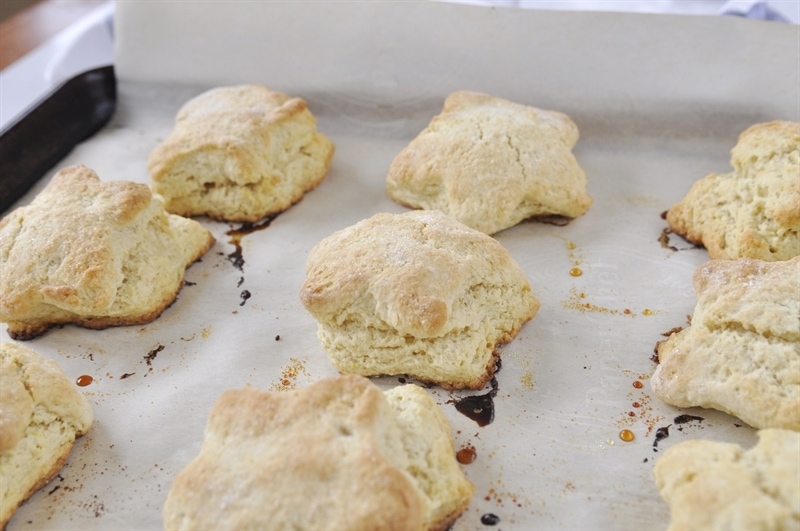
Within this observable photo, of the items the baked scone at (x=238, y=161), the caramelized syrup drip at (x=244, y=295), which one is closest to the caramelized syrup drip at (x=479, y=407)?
the caramelized syrup drip at (x=244, y=295)

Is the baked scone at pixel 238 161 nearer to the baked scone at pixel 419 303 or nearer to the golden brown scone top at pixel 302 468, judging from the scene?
the baked scone at pixel 419 303

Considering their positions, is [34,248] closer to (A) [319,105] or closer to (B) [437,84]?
(A) [319,105]

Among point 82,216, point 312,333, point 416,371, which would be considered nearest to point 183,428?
point 312,333

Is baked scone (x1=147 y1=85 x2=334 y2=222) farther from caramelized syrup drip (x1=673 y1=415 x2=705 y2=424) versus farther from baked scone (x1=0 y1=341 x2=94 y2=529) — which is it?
caramelized syrup drip (x1=673 y1=415 x2=705 y2=424)

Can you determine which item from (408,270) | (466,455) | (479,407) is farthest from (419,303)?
(466,455)

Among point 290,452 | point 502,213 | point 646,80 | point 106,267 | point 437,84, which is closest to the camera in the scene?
point 290,452
